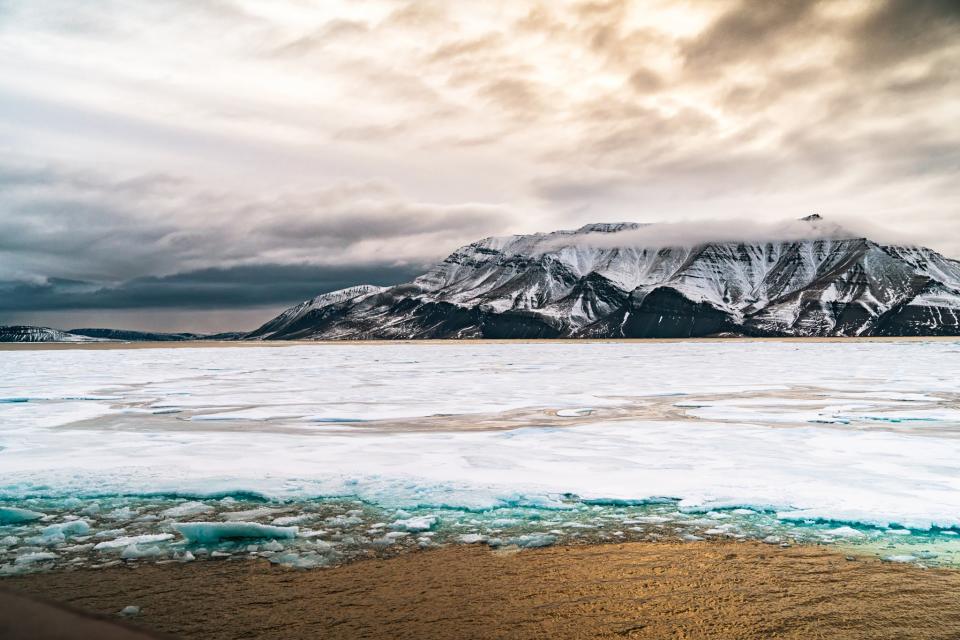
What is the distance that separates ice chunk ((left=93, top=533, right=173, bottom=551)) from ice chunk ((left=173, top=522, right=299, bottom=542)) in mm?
166

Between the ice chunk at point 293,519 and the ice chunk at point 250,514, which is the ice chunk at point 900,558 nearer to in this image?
the ice chunk at point 293,519

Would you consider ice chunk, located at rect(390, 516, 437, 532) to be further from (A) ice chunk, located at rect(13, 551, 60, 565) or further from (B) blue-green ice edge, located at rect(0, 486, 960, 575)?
(A) ice chunk, located at rect(13, 551, 60, 565)

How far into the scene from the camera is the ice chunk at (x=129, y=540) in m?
6.55

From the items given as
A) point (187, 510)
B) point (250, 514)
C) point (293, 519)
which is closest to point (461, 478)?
point (293, 519)

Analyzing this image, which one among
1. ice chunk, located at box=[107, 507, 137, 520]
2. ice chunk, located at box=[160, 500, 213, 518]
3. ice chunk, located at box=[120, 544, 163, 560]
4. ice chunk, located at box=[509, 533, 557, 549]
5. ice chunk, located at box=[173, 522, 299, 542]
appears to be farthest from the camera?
ice chunk, located at box=[160, 500, 213, 518]

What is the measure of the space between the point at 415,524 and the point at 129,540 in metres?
2.98

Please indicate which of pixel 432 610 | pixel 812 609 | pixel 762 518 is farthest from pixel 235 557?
pixel 762 518

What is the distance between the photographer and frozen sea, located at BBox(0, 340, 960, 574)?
22.7ft

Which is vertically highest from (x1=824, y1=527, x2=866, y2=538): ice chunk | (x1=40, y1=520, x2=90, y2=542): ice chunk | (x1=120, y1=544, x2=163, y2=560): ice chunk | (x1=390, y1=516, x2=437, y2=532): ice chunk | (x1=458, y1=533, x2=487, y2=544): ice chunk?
(x1=40, y1=520, x2=90, y2=542): ice chunk

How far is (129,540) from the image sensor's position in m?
6.75

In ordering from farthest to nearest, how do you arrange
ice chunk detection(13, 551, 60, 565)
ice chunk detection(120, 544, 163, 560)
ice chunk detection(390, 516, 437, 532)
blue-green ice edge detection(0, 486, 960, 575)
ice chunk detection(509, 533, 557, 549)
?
ice chunk detection(390, 516, 437, 532) < ice chunk detection(509, 533, 557, 549) < blue-green ice edge detection(0, 486, 960, 575) < ice chunk detection(120, 544, 163, 560) < ice chunk detection(13, 551, 60, 565)

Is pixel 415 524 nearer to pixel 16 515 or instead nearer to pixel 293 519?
pixel 293 519

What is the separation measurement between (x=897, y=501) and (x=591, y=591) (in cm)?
489

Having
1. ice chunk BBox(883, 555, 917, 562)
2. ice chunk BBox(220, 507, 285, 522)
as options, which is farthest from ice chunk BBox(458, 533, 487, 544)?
ice chunk BBox(883, 555, 917, 562)
